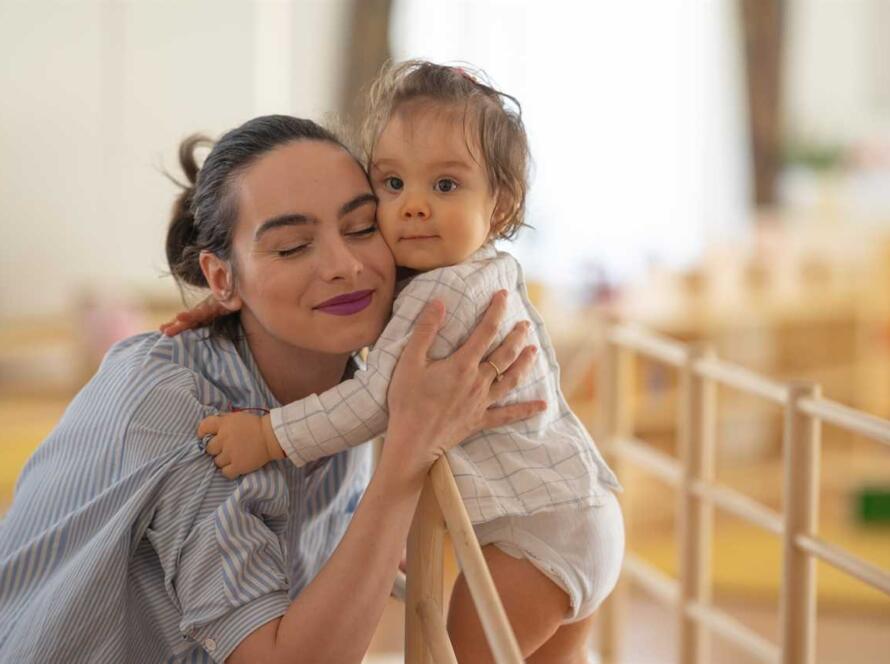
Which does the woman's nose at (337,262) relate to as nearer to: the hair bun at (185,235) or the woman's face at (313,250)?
the woman's face at (313,250)

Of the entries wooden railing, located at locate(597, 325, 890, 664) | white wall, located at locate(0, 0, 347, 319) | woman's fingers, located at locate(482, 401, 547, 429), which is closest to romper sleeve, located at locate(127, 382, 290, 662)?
woman's fingers, located at locate(482, 401, 547, 429)

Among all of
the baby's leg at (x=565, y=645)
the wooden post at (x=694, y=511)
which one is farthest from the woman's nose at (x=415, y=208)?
the wooden post at (x=694, y=511)

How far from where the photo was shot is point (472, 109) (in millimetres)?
1578

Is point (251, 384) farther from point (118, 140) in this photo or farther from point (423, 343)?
point (118, 140)

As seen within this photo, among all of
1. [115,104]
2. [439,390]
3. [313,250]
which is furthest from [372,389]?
[115,104]

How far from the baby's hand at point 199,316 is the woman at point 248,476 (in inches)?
0.7

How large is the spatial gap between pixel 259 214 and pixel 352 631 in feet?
1.62

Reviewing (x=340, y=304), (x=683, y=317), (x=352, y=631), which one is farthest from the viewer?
(x=683, y=317)

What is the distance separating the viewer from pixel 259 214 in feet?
5.15

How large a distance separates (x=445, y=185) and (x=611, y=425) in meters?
1.26

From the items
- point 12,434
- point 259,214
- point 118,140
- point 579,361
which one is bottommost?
point 12,434

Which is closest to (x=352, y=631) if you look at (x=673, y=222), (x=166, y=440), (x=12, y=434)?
(x=166, y=440)

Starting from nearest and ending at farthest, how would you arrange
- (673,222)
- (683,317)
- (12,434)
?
(12,434) → (683,317) → (673,222)

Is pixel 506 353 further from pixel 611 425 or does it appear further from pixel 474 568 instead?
pixel 611 425
